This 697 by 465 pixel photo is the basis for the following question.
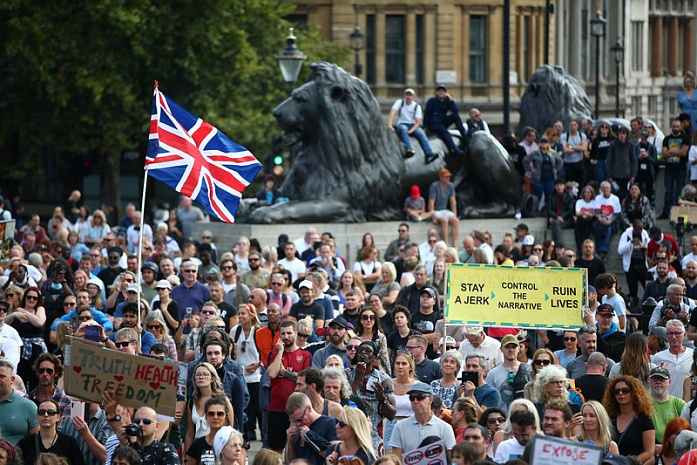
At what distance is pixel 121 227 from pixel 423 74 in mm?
36225

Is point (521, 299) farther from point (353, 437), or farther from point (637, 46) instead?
point (637, 46)

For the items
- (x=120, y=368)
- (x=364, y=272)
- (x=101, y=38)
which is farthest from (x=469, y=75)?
(x=120, y=368)

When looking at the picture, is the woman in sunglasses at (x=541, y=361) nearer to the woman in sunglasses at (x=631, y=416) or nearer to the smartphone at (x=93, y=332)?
the woman in sunglasses at (x=631, y=416)

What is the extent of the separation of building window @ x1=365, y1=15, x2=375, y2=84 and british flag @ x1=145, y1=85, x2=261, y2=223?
45157mm

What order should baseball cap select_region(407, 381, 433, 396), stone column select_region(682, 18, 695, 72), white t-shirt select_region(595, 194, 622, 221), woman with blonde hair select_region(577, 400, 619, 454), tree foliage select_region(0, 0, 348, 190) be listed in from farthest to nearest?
stone column select_region(682, 18, 695, 72), tree foliage select_region(0, 0, 348, 190), white t-shirt select_region(595, 194, 622, 221), baseball cap select_region(407, 381, 433, 396), woman with blonde hair select_region(577, 400, 619, 454)

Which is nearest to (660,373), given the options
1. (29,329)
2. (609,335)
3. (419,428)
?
(419,428)

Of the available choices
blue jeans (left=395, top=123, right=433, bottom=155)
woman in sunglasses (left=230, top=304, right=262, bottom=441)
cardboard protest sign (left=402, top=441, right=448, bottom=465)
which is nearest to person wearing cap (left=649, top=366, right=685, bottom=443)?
cardboard protest sign (left=402, top=441, right=448, bottom=465)

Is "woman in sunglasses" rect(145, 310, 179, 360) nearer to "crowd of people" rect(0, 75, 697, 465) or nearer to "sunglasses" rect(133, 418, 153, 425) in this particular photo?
"crowd of people" rect(0, 75, 697, 465)

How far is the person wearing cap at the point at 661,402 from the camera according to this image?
13.2m

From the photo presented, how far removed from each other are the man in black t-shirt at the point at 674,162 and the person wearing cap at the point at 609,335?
29.9 ft

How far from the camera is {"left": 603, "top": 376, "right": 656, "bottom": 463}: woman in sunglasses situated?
12.6 meters

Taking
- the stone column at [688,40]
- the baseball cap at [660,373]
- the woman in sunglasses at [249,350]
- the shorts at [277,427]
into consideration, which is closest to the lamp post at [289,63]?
the woman in sunglasses at [249,350]

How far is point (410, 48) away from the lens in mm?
62594

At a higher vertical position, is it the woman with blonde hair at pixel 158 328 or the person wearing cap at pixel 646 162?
the person wearing cap at pixel 646 162
